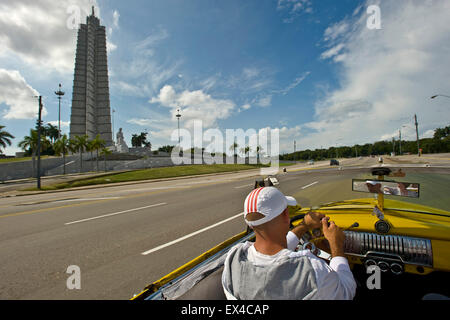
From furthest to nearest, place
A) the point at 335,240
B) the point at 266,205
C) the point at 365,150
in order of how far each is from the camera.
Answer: the point at 365,150 → the point at 335,240 → the point at 266,205

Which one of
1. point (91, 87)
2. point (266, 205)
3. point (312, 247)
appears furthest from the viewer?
point (91, 87)

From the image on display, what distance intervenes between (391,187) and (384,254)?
65 centimetres

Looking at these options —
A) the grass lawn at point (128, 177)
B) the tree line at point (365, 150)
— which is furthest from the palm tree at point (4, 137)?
the tree line at point (365, 150)

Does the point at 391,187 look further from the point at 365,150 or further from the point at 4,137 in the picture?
the point at 365,150

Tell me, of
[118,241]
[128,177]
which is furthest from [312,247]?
[128,177]

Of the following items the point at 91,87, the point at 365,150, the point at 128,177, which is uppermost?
the point at 91,87

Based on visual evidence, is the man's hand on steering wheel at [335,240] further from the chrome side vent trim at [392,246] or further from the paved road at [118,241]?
the paved road at [118,241]

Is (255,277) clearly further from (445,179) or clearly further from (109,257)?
(109,257)

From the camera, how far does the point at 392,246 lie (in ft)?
6.99

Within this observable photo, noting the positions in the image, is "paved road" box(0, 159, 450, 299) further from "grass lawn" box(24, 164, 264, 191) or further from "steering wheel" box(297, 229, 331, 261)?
"grass lawn" box(24, 164, 264, 191)

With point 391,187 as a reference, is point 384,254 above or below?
below

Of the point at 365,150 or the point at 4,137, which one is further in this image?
the point at 365,150

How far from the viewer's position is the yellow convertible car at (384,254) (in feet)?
5.79
